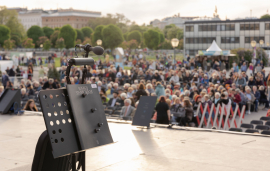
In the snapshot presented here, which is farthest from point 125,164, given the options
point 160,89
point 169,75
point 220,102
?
point 169,75

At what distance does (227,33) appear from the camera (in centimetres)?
6581

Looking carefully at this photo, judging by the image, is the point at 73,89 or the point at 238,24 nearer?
the point at 73,89

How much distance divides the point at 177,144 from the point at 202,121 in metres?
4.14

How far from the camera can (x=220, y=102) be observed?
1362 cm

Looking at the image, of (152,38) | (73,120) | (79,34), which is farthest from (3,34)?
(73,120)

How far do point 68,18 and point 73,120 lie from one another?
160 metres

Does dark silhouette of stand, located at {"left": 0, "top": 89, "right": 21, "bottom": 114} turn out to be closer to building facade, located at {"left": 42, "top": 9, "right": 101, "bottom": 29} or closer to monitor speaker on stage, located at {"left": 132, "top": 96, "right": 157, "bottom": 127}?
monitor speaker on stage, located at {"left": 132, "top": 96, "right": 157, "bottom": 127}

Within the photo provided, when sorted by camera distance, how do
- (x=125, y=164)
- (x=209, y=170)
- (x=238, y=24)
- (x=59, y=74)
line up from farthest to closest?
(x=238, y=24) < (x=59, y=74) < (x=125, y=164) < (x=209, y=170)

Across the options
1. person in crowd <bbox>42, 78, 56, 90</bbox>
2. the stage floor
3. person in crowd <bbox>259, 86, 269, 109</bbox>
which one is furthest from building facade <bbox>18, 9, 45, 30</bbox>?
the stage floor

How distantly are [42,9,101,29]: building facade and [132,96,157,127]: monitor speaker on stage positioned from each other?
15232 cm

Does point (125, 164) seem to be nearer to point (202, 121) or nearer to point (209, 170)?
point (209, 170)

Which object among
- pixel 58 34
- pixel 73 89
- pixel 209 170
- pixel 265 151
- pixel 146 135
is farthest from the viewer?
pixel 58 34

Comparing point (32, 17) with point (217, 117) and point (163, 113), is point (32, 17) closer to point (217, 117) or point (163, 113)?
point (217, 117)

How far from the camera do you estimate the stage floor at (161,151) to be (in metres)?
6.84
